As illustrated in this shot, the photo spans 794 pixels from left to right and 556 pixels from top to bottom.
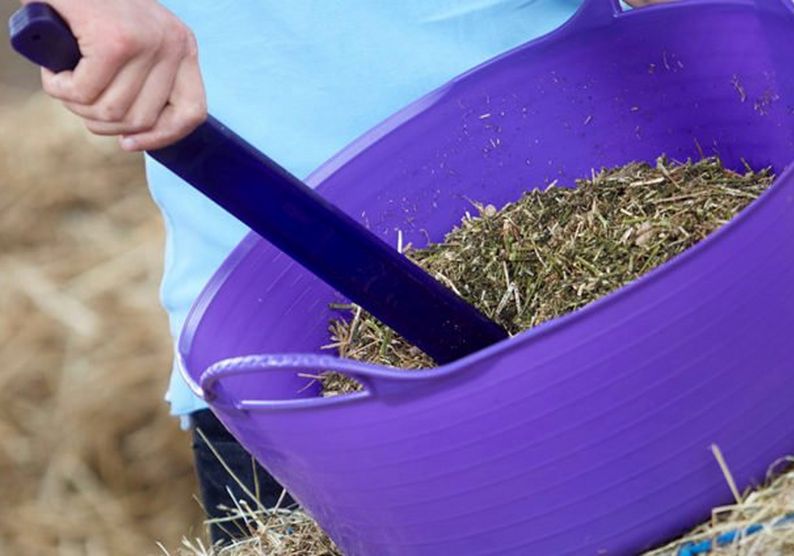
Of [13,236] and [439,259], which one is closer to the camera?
[439,259]

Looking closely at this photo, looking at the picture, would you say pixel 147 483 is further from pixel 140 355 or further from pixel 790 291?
pixel 790 291

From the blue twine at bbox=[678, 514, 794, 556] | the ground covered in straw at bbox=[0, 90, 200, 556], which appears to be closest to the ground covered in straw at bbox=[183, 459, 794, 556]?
the blue twine at bbox=[678, 514, 794, 556]

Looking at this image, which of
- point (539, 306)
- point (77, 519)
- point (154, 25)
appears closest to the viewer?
point (154, 25)

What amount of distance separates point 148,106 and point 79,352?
5.59 ft

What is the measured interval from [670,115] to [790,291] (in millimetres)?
354

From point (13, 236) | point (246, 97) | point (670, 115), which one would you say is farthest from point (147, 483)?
point (670, 115)

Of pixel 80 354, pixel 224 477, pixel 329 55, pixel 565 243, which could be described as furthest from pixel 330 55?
pixel 80 354

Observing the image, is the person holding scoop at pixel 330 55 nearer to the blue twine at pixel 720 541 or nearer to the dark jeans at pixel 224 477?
the dark jeans at pixel 224 477

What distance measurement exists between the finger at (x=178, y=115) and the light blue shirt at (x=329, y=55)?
0.45 metres

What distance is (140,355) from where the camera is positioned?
2.47 meters

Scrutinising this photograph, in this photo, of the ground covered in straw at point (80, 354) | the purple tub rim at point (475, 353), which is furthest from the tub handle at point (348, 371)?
the ground covered in straw at point (80, 354)

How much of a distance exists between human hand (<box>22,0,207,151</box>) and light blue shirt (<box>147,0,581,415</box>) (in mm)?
447

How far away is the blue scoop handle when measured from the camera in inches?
31.9

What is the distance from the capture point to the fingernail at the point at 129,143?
0.83 m
